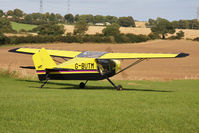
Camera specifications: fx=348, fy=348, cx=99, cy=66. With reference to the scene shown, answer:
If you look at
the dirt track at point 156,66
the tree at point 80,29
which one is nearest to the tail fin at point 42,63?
the dirt track at point 156,66

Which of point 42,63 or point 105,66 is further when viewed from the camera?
point 105,66

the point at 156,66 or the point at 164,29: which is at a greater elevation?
the point at 164,29

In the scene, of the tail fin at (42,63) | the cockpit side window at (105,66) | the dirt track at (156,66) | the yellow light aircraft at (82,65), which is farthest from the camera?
the dirt track at (156,66)

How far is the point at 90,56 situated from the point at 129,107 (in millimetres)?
9066

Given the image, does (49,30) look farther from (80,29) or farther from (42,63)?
(42,63)

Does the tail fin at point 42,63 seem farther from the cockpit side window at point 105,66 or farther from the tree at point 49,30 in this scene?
the tree at point 49,30

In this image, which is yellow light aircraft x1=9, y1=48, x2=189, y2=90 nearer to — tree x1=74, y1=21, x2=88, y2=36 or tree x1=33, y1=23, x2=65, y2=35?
tree x1=33, y1=23, x2=65, y2=35

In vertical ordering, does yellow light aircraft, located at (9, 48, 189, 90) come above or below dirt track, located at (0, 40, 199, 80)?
above

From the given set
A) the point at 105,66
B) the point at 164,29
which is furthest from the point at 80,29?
the point at 105,66

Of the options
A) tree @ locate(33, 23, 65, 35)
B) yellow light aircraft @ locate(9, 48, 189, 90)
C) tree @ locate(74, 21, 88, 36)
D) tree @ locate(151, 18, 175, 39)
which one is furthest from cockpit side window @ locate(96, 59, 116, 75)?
tree @ locate(151, 18, 175, 39)

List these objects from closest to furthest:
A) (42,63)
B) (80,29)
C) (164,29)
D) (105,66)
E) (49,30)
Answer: (42,63), (105,66), (49,30), (80,29), (164,29)

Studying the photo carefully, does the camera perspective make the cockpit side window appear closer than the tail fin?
No

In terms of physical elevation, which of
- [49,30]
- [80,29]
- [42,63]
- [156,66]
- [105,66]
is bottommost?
[156,66]

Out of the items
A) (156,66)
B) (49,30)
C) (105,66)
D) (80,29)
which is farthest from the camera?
(80,29)
